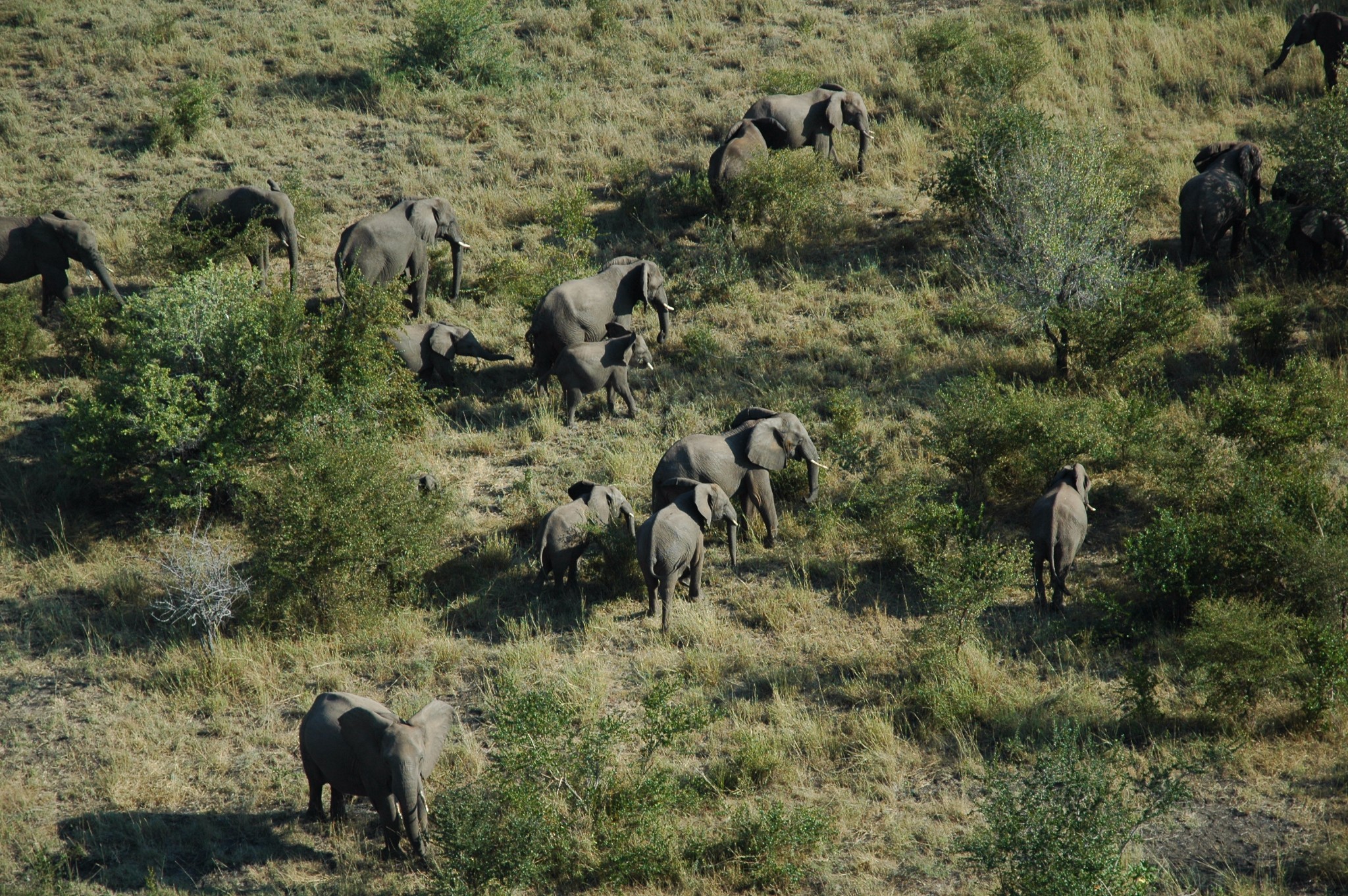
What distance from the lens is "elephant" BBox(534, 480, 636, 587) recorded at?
11.9 metres

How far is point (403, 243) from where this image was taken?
17422 millimetres

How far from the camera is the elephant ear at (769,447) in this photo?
1280 centimetres

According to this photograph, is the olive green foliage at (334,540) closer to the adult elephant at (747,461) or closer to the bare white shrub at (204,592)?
the bare white shrub at (204,592)

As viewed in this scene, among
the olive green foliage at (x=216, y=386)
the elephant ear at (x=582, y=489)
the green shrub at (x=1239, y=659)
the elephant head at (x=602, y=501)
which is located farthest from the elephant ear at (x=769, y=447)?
the olive green foliage at (x=216, y=386)

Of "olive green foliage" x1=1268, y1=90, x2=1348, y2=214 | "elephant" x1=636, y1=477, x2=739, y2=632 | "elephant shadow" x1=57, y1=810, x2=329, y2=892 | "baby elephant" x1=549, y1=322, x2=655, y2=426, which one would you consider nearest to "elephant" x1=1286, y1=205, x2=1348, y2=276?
"olive green foliage" x1=1268, y1=90, x2=1348, y2=214

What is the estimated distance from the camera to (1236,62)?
23953 millimetres

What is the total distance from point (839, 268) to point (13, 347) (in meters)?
12.7

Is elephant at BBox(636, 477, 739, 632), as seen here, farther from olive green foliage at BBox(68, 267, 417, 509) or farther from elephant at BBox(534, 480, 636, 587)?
olive green foliage at BBox(68, 267, 417, 509)

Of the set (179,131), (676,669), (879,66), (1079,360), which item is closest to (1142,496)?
(1079,360)

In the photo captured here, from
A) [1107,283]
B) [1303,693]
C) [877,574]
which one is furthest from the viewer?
[1107,283]

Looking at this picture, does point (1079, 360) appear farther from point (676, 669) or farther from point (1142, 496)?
point (676, 669)

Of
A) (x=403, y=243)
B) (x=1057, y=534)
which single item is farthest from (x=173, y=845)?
(x=403, y=243)

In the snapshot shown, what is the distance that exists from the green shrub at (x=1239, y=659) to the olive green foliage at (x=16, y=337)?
1546 centimetres

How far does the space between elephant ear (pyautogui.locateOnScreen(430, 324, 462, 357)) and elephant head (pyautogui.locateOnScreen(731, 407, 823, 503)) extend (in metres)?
5.13
